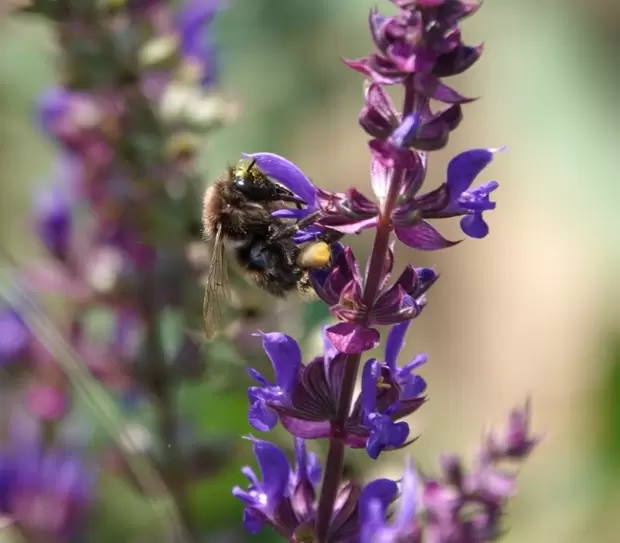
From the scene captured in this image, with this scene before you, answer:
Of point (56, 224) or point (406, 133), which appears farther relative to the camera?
point (56, 224)

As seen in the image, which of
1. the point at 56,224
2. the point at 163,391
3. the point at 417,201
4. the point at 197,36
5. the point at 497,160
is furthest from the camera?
the point at 497,160

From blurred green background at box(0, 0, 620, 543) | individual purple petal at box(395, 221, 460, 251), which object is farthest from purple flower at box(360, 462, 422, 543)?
blurred green background at box(0, 0, 620, 543)

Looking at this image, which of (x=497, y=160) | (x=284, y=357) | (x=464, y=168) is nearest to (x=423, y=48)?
(x=464, y=168)

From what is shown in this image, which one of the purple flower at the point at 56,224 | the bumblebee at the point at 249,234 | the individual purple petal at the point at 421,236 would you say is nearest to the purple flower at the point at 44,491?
the purple flower at the point at 56,224

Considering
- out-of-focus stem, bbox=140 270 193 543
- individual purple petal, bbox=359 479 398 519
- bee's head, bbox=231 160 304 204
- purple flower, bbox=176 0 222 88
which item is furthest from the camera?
purple flower, bbox=176 0 222 88

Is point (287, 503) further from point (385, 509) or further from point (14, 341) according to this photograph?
point (14, 341)

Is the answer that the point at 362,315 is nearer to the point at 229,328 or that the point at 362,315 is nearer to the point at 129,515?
the point at 229,328

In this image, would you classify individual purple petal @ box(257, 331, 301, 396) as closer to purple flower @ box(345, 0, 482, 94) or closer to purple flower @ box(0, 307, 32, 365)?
purple flower @ box(345, 0, 482, 94)
